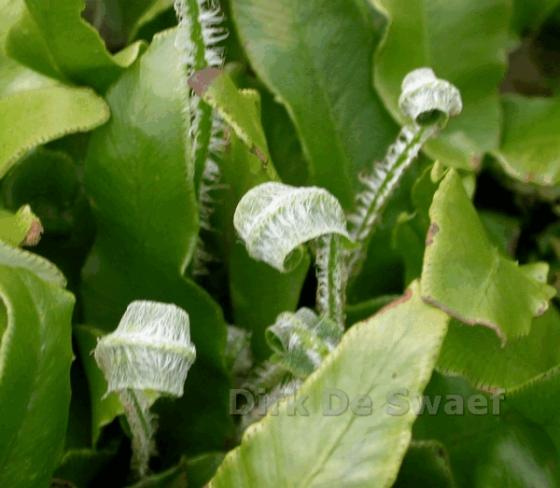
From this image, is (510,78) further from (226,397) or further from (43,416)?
(43,416)

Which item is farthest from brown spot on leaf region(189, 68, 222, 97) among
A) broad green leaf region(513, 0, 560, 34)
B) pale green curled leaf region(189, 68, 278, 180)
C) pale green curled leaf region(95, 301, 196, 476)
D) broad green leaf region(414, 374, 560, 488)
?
broad green leaf region(513, 0, 560, 34)

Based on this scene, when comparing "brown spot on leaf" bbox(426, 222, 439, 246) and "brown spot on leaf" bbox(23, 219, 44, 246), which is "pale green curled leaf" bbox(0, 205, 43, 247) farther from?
"brown spot on leaf" bbox(426, 222, 439, 246)

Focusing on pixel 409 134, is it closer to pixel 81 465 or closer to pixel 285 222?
pixel 285 222

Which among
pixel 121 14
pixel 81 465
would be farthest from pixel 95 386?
pixel 121 14

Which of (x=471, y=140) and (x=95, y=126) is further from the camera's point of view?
(x=471, y=140)

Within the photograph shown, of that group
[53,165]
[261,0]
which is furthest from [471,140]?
[53,165]

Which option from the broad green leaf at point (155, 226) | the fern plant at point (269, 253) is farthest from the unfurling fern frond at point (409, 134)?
the broad green leaf at point (155, 226)
